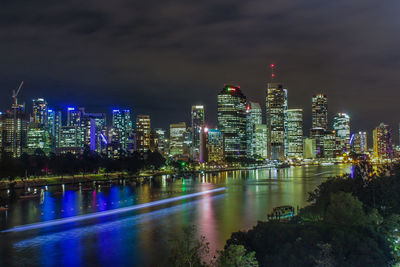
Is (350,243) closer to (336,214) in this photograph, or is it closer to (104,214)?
(336,214)

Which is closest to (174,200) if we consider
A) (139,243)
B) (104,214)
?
(104,214)

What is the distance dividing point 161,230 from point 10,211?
16.8 meters

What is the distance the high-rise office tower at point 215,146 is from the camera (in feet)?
571

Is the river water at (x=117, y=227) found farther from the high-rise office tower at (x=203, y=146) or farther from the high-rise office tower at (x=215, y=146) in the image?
the high-rise office tower at (x=215, y=146)

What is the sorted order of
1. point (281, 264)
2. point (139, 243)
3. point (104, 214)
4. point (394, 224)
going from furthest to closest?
point (104, 214) → point (139, 243) → point (394, 224) → point (281, 264)

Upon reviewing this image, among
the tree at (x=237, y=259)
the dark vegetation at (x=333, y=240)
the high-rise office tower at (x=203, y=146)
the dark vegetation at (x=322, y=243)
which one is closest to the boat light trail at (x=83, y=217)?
the dark vegetation at (x=322, y=243)

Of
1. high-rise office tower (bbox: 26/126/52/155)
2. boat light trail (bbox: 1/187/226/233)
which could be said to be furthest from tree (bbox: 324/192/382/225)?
high-rise office tower (bbox: 26/126/52/155)

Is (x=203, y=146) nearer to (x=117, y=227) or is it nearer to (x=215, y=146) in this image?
(x=215, y=146)

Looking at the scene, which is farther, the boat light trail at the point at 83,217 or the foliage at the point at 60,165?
the foliage at the point at 60,165

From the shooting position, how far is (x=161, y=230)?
27922mm

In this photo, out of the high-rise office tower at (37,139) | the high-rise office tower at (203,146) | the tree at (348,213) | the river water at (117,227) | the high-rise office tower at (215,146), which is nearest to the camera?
the tree at (348,213)

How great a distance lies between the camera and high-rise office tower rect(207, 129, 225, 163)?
174000mm

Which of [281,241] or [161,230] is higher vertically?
[281,241]

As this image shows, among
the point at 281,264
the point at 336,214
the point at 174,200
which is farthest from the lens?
the point at 174,200
